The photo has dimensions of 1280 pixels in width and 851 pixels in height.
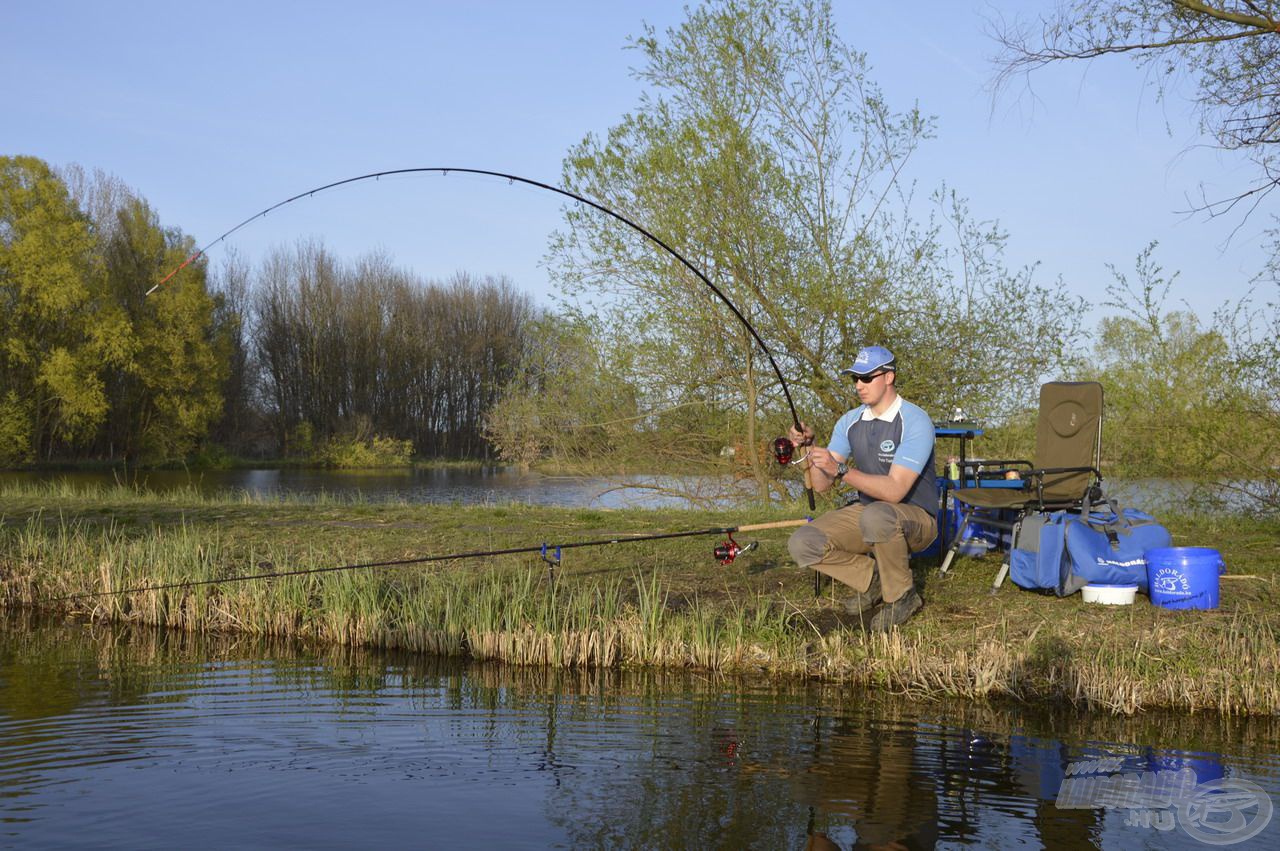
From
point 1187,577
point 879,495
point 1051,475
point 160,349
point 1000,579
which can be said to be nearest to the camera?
point 879,495

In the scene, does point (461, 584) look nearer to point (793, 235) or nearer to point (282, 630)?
point (282, 630)

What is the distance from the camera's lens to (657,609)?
6777 mm

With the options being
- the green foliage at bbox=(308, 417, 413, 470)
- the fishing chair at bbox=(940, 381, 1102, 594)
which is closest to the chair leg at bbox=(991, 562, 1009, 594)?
the fishing chair at bbox=(940, 381, 1102, 594)

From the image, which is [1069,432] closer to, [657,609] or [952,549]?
[952,549]

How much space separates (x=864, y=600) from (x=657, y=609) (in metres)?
1.29

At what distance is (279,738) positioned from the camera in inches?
204

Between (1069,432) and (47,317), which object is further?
(47,317)

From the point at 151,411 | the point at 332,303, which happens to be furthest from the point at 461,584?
the point at 332,303

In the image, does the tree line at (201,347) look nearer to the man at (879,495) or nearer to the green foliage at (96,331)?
the green foliage at (96,331)

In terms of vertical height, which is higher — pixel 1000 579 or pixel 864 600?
pixel 1000 579

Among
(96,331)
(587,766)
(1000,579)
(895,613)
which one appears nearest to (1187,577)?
(1000,579)

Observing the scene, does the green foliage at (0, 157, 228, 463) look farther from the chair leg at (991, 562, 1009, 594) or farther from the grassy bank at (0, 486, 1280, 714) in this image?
the chair leg at (991, 562, 1009, 594)

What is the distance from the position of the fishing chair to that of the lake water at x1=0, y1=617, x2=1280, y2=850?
1.94m

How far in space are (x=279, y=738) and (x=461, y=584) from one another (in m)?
2.39
